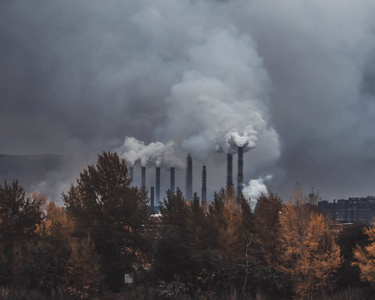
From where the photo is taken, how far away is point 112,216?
4288cm

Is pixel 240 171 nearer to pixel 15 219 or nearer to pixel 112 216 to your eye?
pixel 112 216

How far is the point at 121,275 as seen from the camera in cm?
4172

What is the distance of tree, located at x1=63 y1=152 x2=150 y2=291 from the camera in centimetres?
4144

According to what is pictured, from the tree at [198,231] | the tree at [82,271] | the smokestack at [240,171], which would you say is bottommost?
the tree at [82,271]

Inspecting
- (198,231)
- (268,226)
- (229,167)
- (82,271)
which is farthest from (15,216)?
(229,167)

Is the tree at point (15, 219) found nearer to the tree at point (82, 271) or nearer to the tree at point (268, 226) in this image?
the tree at point (82, 271)

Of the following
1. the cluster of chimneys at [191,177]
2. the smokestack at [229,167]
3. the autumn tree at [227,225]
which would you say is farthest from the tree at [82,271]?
the smokestack at [229,167]

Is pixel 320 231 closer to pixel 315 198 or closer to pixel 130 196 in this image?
pixel 315 198

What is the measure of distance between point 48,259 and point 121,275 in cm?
697

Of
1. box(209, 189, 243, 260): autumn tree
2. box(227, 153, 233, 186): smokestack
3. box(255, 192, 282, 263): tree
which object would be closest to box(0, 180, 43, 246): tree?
box(209, 189, 243, 260): autumn tree

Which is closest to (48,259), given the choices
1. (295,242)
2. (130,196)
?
(130,196)

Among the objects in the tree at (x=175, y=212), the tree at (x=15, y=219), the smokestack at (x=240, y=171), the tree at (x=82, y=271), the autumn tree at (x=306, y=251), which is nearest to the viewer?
the tree at (x=82, y=271)

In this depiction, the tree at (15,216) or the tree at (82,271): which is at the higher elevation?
the tree at (15,216)

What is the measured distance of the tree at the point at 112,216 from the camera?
41.4 m
